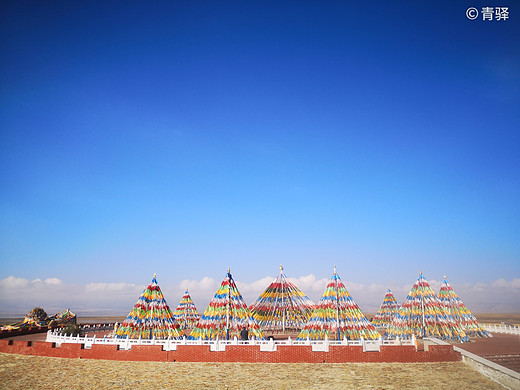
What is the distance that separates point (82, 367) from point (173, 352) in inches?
194

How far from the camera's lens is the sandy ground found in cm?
1562

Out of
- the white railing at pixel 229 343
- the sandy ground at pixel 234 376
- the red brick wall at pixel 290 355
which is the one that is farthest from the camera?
the white railing at pixel 229 343

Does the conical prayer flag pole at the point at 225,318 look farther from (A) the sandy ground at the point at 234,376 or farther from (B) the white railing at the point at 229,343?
(A) the sandy ground at the point at 234,376

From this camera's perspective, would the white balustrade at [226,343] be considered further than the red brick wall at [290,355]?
Yes

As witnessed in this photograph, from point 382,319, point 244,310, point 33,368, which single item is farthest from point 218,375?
point 382,319

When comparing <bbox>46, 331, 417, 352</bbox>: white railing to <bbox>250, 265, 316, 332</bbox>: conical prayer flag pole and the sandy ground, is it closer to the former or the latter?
the sandy ground

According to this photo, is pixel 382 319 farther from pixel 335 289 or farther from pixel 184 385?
pixel 184 385

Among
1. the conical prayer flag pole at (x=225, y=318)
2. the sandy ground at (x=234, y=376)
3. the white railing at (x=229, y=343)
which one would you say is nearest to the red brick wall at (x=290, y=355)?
the white railing at (x=229, y=343)

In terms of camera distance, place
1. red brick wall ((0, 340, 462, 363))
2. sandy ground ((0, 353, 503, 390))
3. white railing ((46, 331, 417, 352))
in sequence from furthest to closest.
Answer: white railing ((46, 331, 417, 352))
red brick wall ((0, 340, 462, 363))
sandy ground ((0, 353, 503, 390))

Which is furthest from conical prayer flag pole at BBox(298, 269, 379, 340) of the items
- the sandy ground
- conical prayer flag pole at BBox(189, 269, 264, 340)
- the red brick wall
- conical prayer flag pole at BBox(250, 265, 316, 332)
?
conical prayer flag pole at BBox(250, 265, 316, 332)

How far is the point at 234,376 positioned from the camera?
55.9 feet

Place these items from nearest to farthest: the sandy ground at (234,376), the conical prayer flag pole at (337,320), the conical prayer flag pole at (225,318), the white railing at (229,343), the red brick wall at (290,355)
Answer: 1. the sandy ground at (234,376)
2. the red brick wall at (290,355)
3. the white railing at (229,343)
4. the conical prayer flag pole at (225,318)
5. the conical prayer flag pole at (337,320)

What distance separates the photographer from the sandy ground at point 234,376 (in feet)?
51.3

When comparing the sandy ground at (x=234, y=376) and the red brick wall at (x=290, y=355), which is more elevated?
the red brick wall at (x=290, y=355)
